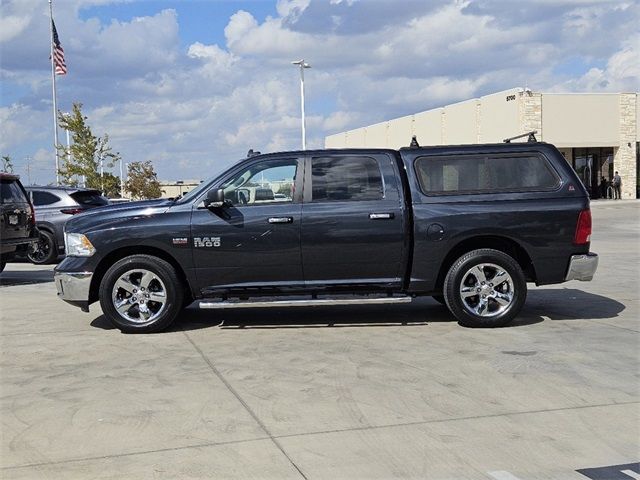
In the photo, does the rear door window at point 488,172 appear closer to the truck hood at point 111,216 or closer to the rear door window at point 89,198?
the truck hood at point 111,216

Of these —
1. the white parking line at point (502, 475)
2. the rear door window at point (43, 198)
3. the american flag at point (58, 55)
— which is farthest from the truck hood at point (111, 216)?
the american flag at point (58, 55)

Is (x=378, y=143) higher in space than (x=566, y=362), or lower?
higher

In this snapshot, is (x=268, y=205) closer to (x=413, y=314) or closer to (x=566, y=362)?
(x=413, y=314)

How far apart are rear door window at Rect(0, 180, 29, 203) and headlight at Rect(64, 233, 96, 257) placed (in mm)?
5190

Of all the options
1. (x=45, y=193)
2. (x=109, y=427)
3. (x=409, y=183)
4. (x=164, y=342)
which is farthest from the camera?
(x=45, y=193)

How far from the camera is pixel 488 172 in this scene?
8156 mm

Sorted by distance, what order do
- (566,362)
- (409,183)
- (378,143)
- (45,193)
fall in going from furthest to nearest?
(378,143) → (45,193) → (409,183) → (566,362)

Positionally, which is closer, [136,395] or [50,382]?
[136,395]

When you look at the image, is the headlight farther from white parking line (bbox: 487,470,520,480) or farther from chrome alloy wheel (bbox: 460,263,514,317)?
white parking line (bbox: 487,470,520,480)

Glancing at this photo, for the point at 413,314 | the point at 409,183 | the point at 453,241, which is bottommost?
the point at 413,314

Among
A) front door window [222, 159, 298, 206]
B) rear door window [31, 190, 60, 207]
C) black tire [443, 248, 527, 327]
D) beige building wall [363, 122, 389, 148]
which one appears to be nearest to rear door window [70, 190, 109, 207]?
rear door window [31, 190, 60, 207]

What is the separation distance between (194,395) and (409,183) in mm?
3641

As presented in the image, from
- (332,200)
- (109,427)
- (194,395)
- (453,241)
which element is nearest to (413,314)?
(453,241)

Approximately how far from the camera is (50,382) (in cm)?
605
